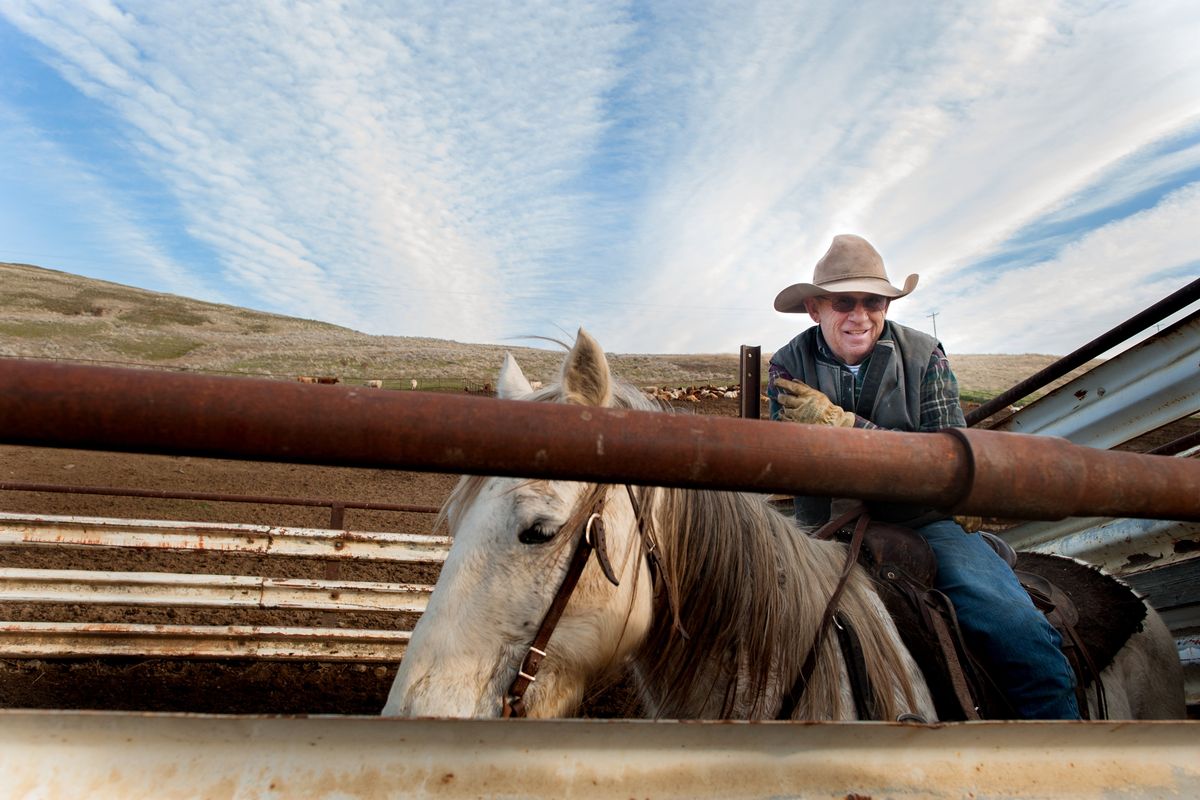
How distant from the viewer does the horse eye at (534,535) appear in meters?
1.82

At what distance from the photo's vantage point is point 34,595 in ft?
16.8

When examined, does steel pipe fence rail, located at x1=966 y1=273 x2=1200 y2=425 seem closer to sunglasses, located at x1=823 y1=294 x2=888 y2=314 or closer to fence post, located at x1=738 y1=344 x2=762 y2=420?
sunglasses, located at x1=823 y1=294 x2=888 y2=314

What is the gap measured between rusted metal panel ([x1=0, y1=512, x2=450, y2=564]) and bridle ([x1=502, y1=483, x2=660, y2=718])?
3920mm

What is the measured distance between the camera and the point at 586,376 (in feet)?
6.17

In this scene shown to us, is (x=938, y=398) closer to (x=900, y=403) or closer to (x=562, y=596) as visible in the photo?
(x=900, y=403)

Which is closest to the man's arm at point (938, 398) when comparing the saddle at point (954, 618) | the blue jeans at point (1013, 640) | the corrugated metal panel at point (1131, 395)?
the saddle at point (954, 618)

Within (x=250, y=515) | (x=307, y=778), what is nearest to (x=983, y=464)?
(x=307, y=778)

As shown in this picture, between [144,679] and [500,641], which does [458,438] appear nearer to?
[500,641]

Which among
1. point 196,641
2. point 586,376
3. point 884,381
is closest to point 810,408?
point 884,381

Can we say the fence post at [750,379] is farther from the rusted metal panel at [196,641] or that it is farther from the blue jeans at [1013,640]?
the rusted metal panel at [196,641]

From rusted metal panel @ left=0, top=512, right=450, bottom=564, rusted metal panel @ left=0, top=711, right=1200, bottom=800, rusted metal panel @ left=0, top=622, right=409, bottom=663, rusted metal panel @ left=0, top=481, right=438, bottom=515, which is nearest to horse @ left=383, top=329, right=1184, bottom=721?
rusted metal panel @ left=0, top=711, right=1200, bottom=800

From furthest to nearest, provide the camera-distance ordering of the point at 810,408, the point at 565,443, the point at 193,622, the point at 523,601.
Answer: the point at 193,622 < the point at 810,408 < the point at 523,601 < the point at 565,443

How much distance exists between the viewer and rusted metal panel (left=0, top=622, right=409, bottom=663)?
496 centimetres

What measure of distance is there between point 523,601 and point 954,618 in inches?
62.7
